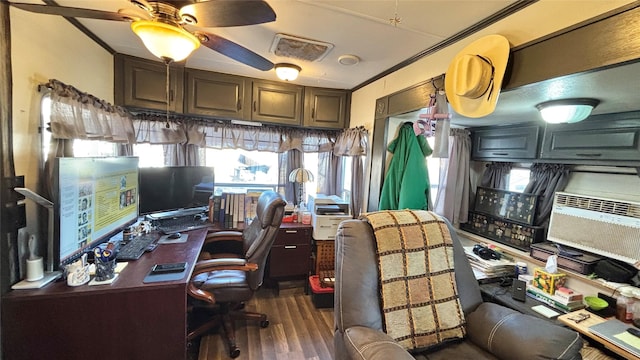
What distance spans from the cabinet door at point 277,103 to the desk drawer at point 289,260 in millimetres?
1395

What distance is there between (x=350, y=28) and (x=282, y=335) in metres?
2.35

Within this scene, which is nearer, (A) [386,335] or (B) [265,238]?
(A) [386,335]

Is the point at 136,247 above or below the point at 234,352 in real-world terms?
above

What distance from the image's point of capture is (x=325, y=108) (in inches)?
120

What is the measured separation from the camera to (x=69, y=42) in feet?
5.54

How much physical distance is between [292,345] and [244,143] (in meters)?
2.05

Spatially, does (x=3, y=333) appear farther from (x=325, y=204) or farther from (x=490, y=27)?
(x=490, y=27)

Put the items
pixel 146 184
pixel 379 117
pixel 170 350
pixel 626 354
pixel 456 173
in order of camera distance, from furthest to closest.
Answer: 1. pixel 456 173
2. pixel 379 117
3. pixel 146 184
4. pixel 170 350
5. pixel 626 354

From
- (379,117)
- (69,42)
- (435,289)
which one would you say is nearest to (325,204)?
(379,117)

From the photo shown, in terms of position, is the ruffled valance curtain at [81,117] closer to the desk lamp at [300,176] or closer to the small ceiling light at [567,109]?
the desk lamp at [300,176]

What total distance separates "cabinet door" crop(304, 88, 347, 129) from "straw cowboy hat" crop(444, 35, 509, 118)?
1692mm

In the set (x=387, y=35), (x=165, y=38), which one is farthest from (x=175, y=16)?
(x=387, y=35)

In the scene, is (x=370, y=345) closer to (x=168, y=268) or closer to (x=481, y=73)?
(x=168, y=268)

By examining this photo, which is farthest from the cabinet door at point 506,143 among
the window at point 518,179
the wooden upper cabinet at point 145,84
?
the wooden upper cabinet at point 145,84
